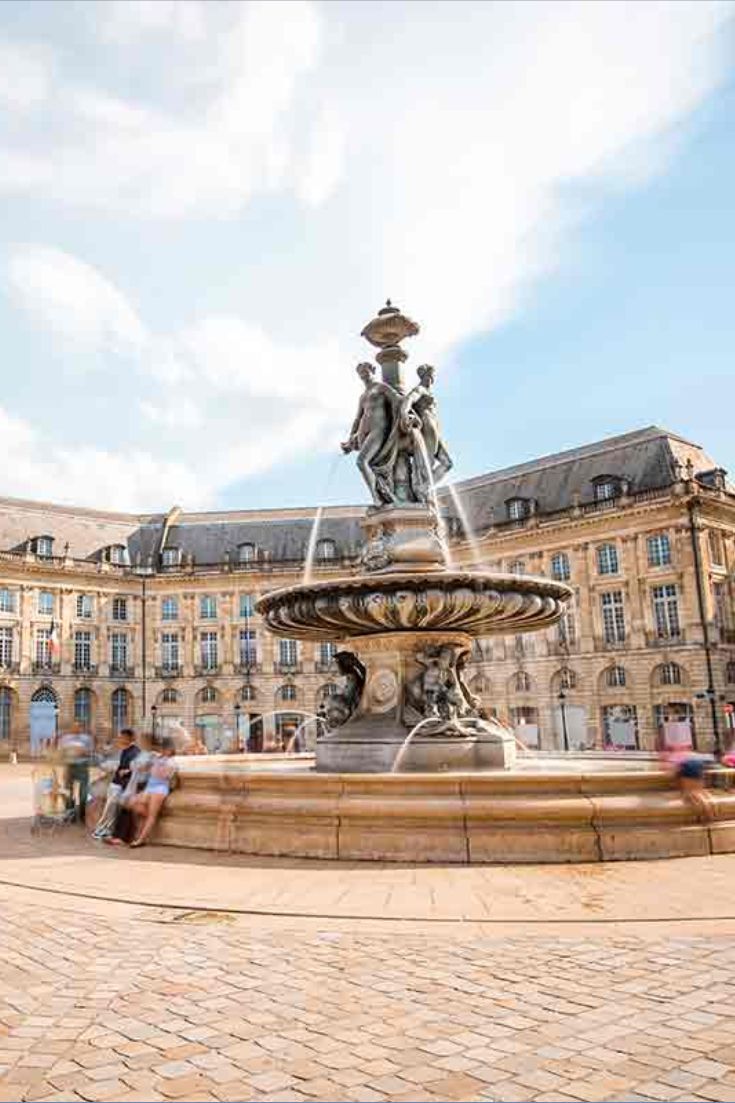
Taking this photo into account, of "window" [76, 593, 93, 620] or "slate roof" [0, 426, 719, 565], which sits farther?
"window" [76, 593, 93, 620]

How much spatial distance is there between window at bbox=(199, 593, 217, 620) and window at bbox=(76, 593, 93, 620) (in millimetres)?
7732

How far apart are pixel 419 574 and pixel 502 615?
1.52 m

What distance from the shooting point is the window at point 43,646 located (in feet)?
193

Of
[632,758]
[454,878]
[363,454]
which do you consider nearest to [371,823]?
[454,878]

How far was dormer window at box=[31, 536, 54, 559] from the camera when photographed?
60.1 m

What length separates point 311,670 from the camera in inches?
2419

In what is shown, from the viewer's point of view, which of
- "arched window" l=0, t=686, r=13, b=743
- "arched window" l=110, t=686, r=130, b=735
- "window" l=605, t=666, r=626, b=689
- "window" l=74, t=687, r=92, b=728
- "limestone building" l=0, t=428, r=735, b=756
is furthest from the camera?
"arched window" l=110, t=686, r=130, b=735

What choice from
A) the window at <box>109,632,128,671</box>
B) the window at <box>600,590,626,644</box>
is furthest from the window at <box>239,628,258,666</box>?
the window at <box>600,590,626,644</box>

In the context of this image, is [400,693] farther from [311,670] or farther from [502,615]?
[311,670]

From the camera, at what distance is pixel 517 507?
5584cm

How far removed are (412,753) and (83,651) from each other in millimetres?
53629

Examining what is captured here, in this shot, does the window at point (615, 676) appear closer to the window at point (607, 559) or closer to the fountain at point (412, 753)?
the window at point (607, 559)

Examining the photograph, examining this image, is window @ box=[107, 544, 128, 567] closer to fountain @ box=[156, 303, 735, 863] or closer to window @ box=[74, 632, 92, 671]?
window @ box=[74, 632, 92, 671]

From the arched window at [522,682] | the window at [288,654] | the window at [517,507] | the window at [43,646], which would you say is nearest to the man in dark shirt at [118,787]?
the arched window at [522,682]
